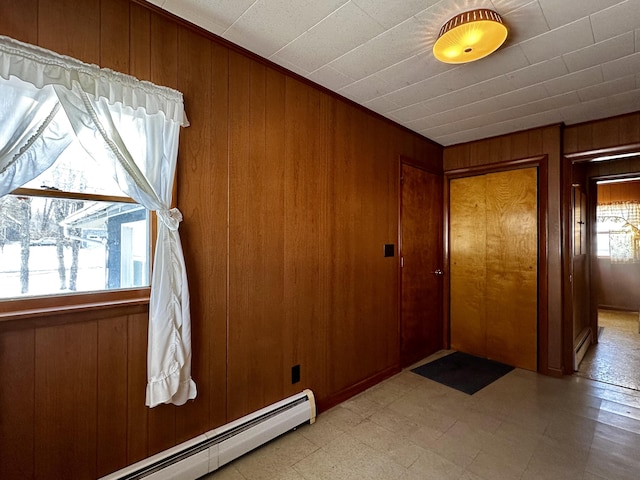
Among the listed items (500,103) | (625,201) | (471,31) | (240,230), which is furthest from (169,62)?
(625,201)

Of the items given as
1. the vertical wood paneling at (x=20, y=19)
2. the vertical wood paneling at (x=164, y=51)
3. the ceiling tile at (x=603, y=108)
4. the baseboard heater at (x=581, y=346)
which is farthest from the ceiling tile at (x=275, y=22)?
the baseboard heater at (x=581, y=346)

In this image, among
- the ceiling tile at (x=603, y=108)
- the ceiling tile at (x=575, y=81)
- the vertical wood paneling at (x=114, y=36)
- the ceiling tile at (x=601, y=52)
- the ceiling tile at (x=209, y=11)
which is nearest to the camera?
the vertical wood paneling at (x=114, y=36)

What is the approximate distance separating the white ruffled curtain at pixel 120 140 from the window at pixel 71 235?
0.10 meters

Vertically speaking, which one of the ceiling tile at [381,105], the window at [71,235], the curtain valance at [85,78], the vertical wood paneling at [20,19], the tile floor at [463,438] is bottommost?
the tile floor at [463,438]

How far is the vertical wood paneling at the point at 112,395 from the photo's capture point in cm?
153

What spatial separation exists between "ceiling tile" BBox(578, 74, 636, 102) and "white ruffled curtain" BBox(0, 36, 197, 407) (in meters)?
2.95

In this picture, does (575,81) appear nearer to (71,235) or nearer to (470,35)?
(470,35)

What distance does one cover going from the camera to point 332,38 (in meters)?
1.90

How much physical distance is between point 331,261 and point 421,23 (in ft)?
5.45

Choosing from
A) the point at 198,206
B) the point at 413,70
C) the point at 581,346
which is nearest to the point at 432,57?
the point at 413,70

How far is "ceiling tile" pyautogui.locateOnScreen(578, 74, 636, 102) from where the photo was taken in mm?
2330

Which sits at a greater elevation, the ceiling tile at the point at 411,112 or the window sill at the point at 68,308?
the ceiling tile at the point at 411,112

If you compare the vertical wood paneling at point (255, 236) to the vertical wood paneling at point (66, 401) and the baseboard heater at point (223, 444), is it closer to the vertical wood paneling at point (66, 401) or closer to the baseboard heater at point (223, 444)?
the baseboard heater at point (223, 444)

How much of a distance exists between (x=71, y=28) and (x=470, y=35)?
1.90 meters
